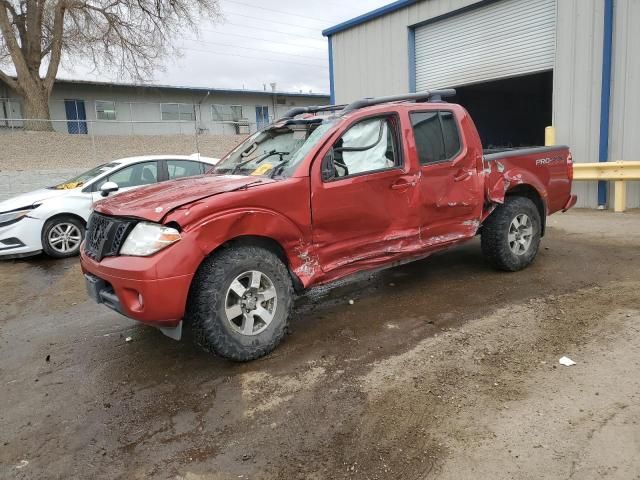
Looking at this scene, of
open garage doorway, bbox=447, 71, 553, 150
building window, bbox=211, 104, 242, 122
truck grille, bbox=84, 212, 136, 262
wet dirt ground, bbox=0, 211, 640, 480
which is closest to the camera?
wet dirt ground, bbox=0, 211, 640, 480

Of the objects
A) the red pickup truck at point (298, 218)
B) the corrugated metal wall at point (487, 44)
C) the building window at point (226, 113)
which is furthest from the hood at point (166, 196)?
the building window at point (226, 113)

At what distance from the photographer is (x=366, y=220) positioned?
173 inches

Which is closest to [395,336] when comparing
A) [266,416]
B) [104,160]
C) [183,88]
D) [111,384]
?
[266,416]

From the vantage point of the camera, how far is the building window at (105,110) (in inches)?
1084

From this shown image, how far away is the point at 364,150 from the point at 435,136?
93cm

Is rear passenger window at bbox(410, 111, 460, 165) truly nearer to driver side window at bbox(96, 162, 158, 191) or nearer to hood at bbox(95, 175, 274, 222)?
hood at bbox(95, 175, 274, 222)

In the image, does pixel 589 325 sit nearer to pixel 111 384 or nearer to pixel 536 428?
pixel 536 428

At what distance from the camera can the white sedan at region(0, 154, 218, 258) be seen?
7688 millimetres

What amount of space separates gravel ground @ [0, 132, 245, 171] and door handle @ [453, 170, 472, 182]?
12.7 m

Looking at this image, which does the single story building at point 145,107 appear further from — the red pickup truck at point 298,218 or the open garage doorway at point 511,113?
the red pickup truck at point 298,218

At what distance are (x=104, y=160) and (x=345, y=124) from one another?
50.0 ft

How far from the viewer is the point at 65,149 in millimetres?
17438

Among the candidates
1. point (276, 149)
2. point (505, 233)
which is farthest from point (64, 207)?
point (505, 233)

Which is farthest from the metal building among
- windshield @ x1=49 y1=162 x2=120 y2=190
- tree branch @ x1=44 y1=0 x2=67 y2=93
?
tree branch @ x1=44 y1=0 x2=67 y2=93
